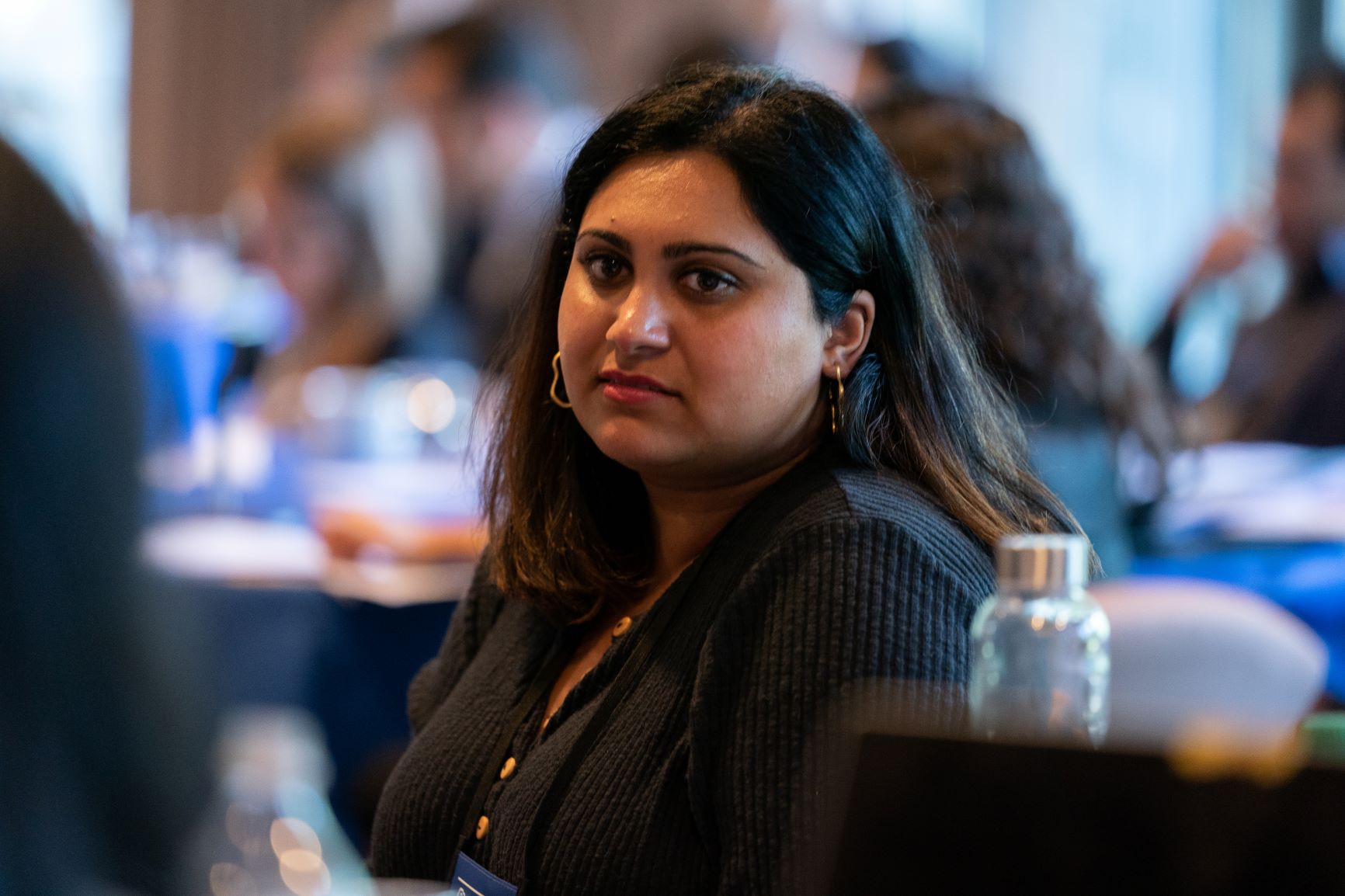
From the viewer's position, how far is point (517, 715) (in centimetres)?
135

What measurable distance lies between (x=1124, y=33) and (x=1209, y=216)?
71 centimetres

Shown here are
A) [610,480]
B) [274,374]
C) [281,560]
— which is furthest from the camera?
[274,374]

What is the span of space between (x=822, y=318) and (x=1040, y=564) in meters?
0.44

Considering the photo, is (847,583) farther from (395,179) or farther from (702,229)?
(395,179)

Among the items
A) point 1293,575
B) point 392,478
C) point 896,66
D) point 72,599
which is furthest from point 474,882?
point 896,66

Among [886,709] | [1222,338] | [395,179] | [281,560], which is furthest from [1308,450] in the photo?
[886,709]

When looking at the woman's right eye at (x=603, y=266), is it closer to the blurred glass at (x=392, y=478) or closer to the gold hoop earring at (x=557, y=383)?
the gold hoop earring at (x=557, y=383)

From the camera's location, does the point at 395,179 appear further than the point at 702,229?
Yes

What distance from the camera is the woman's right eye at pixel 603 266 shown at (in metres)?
1.26

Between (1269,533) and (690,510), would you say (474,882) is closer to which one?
(690,510)

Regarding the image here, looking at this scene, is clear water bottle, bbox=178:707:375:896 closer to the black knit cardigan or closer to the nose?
the black knit cardigan

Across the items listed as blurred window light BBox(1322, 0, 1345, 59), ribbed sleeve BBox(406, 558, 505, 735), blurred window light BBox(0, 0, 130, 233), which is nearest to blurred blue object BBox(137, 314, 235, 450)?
ribbed sleeve BBox(406, 558, 505, 735)

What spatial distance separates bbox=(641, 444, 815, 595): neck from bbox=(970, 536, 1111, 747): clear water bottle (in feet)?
1.33

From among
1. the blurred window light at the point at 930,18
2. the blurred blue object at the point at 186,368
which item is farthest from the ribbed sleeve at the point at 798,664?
the blurred window light at the point at 930,18
